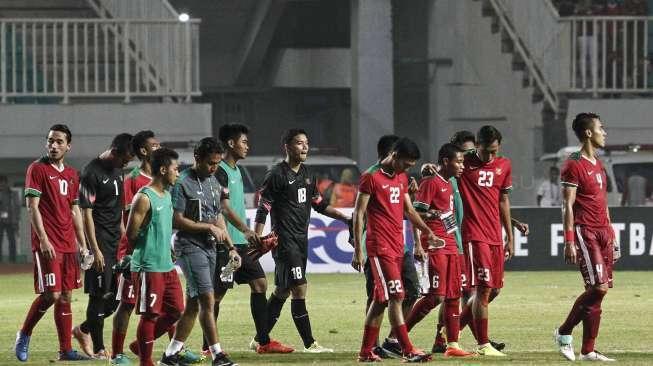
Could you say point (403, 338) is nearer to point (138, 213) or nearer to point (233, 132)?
point (138, 213)

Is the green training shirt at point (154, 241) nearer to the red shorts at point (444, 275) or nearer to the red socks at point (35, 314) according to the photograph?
the red socks at point (35, 314)

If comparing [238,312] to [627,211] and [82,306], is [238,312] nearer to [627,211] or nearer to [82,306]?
[82,306]

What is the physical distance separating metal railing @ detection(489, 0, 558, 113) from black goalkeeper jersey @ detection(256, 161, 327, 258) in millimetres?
18942

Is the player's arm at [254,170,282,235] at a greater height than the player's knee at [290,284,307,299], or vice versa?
the player's arm at [254,170,282,235]

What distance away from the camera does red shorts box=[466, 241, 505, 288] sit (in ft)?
47.9

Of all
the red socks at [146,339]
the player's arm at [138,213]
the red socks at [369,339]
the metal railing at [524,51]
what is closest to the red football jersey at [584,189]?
the red socks at [369,339]

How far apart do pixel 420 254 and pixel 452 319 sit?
63 centimetres

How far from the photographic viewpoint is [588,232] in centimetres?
1414

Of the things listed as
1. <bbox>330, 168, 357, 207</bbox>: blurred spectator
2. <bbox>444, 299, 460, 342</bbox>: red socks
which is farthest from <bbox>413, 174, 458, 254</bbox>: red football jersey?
<bbox>330, 168, 357, 207</bbox>: blurred spectator

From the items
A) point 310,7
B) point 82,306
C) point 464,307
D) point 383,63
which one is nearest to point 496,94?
point 383,63

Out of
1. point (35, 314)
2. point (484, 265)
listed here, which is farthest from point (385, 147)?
point (35, 314)

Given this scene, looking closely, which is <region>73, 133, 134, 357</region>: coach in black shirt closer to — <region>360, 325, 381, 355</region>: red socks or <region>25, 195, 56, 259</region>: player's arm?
<region>25, 195, 56, 259</region>: player's arm

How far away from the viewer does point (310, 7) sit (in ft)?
121

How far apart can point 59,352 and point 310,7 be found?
75.3ft
